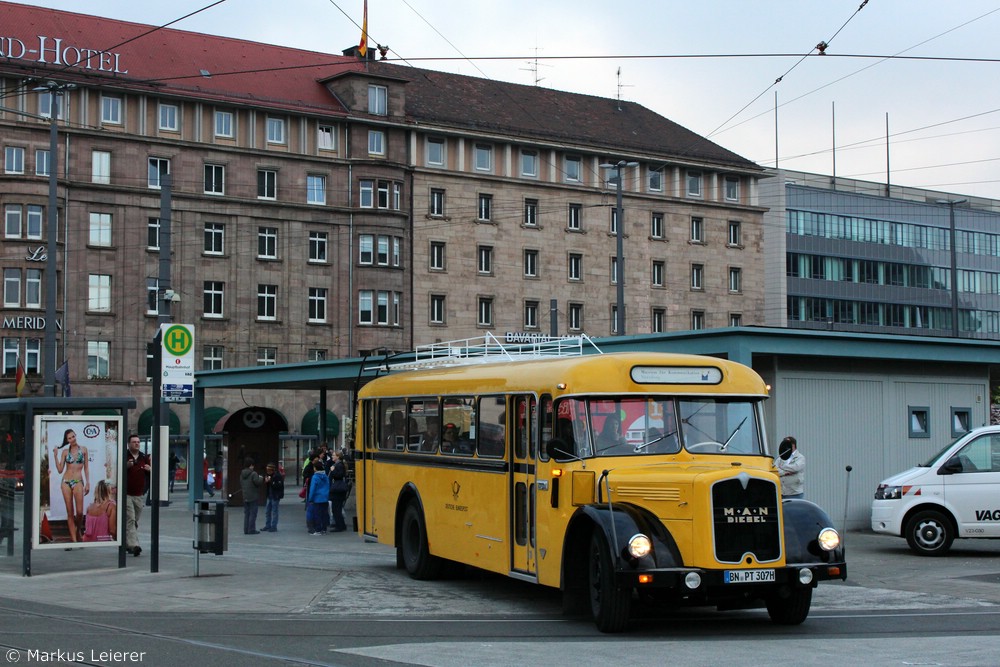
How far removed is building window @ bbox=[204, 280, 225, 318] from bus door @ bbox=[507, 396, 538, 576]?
2088 inches

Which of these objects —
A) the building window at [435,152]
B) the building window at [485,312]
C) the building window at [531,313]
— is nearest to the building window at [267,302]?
the building window at [435,152]

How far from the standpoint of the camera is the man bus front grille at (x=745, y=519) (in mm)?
12570

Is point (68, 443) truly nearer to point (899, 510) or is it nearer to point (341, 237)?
point (899, 510)

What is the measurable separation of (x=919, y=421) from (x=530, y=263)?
50.6 m

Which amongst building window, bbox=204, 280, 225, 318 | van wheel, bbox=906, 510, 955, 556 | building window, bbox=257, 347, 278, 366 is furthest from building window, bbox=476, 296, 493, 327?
van wheel, bbox=906, 510, 955, 556

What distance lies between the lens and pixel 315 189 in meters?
69.4

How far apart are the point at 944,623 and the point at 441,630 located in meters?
5.00

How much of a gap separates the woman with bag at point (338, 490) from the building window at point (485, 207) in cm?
4578

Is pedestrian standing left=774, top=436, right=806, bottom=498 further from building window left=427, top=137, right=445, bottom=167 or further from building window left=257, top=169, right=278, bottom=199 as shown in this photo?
building window left=427, top=137, right=445, bottom=167

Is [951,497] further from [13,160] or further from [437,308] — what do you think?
[437,308]

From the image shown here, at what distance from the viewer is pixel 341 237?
69938 millimetres

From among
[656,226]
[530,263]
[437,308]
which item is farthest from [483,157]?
[656,226]

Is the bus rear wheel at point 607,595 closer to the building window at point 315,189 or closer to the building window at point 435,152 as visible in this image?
the building window at point 315,189

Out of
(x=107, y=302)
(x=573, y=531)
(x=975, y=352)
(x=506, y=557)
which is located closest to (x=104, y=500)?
(x=506, y=557)
